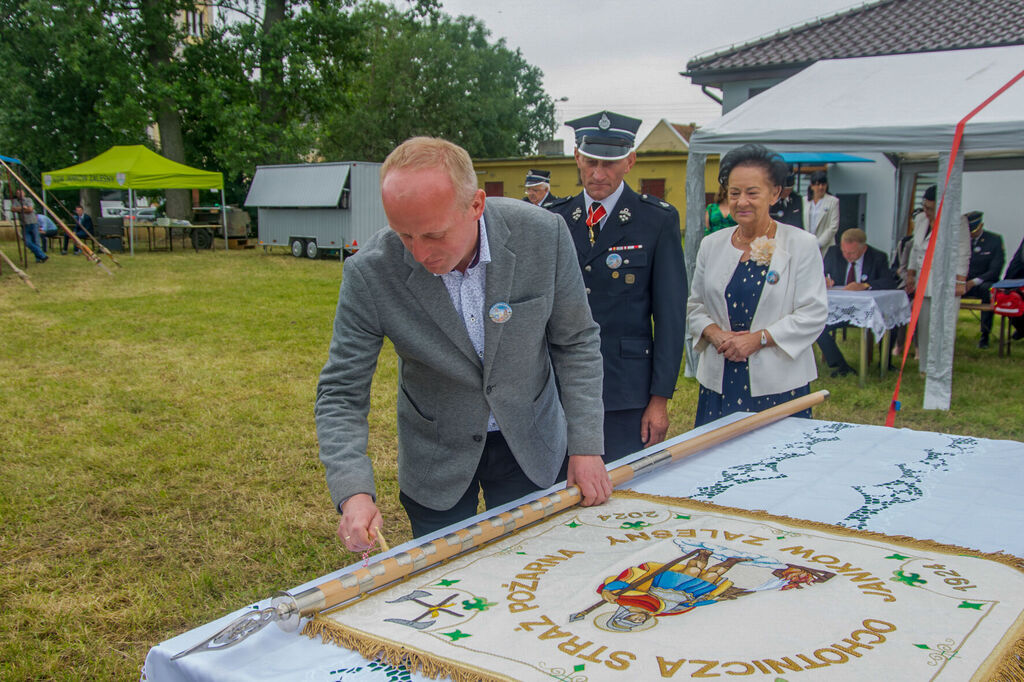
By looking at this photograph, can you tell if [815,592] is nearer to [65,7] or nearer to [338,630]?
[338,630]

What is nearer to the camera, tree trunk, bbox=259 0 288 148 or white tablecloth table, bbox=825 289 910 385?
white tablecloth table, bbox=825 289 910 385

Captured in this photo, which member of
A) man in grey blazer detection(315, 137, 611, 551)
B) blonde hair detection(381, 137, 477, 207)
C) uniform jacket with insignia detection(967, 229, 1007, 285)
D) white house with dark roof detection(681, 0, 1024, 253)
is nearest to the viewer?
blonde hair detection(381, 137, 477, 207)

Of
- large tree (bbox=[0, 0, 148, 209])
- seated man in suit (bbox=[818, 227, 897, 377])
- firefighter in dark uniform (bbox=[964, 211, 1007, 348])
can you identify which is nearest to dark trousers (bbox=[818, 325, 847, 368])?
seated man in suit (bbox=[818, 227, 897, 377])

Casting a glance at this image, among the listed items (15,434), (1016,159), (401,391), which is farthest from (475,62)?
(401,391)

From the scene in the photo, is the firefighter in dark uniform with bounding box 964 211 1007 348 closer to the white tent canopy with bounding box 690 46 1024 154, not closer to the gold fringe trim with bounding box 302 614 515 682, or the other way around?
the white tent canopy with bounding box 690 46 1024 154

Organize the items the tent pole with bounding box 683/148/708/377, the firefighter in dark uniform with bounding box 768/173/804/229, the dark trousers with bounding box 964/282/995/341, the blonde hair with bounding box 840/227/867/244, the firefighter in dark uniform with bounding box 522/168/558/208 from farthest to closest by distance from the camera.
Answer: the dark trousers with bounding box 964/282/995/341 < the firefighter in dark uniform with bounding box 522/168/558/208 < the firefighter in dark uniform with bounding box 768/173/804/229 < the blonde hair with bounding box 840/227/867/244 < the tent pole with bounding box 683/148/708/377

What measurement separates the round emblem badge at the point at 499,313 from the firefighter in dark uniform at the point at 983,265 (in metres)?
8.51

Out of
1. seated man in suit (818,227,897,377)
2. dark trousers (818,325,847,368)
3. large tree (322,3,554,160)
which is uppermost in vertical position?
large tree (322,3,554,160)

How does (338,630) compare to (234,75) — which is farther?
(234,75)

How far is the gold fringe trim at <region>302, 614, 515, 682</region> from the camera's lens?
1.17 m

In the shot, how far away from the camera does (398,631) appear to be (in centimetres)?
131

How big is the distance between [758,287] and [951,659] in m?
2.09

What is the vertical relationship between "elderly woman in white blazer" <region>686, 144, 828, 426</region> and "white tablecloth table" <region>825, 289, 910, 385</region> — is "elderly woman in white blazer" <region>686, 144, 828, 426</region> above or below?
above

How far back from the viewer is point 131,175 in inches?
774
